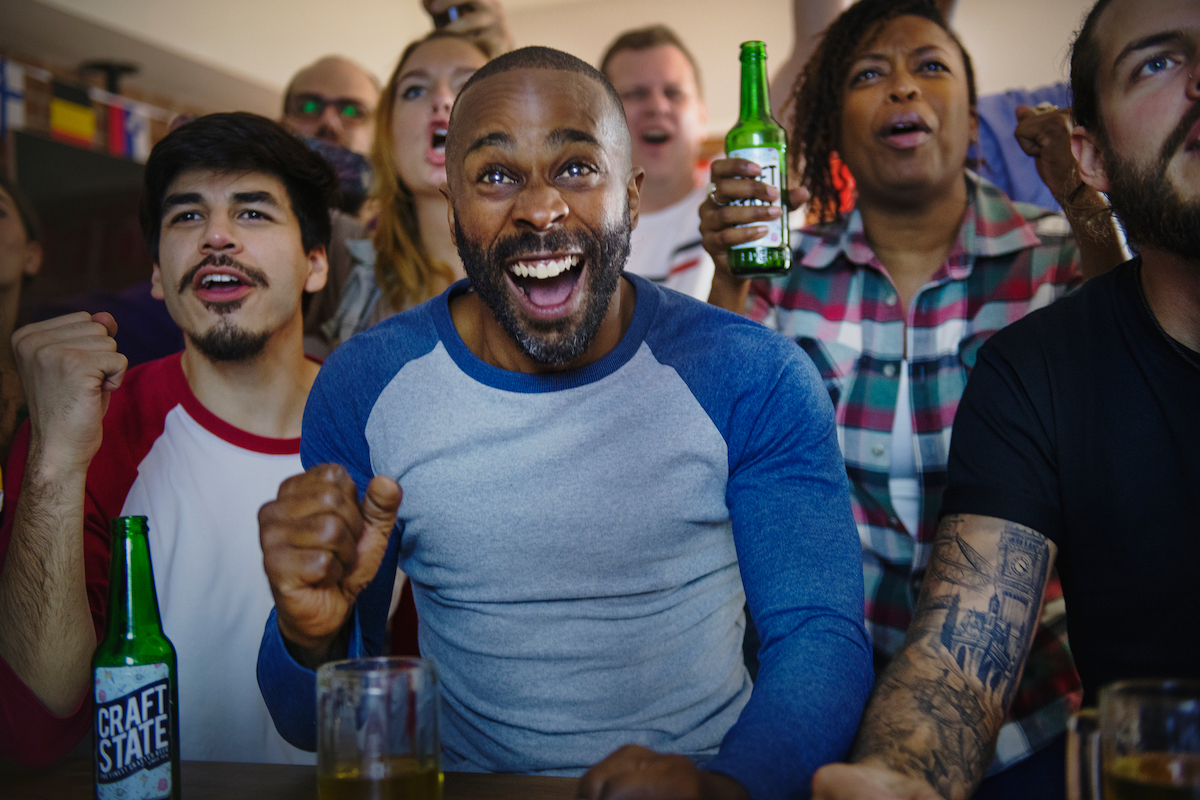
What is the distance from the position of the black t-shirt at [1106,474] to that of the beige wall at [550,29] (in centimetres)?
317

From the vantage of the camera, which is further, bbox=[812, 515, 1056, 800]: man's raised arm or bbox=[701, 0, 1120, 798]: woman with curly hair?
bbox=[701, 0, 1120, 798]: woman with curly hair

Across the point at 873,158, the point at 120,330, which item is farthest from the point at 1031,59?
the point at 120,330

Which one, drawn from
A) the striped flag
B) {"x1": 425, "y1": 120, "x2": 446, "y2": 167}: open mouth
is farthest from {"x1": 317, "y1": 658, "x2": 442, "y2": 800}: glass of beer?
the striped flag

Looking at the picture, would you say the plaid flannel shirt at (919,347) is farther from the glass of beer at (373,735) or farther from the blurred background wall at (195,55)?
the blurred background wall at (195,55)

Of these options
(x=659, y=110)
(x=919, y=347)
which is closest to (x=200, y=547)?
(x=919, y=347)

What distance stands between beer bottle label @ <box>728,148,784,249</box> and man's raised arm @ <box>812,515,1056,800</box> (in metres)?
0.60

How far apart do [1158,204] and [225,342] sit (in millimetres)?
1348

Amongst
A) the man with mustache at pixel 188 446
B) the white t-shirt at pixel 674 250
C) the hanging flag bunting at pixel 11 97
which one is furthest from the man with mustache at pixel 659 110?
the hanging flag bunting at pixel 11 97

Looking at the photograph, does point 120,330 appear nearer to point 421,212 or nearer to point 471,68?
point 421,212

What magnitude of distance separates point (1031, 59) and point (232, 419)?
4736 millimetres

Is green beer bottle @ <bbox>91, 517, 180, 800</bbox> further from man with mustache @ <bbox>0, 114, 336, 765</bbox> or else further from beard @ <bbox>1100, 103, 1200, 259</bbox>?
beard @ <bbox>1100, 103, 1200, 259</bbox>

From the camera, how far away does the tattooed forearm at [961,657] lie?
91 centimetres

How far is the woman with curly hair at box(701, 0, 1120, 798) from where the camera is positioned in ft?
5.00

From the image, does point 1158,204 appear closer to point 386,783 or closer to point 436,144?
point 386,783
